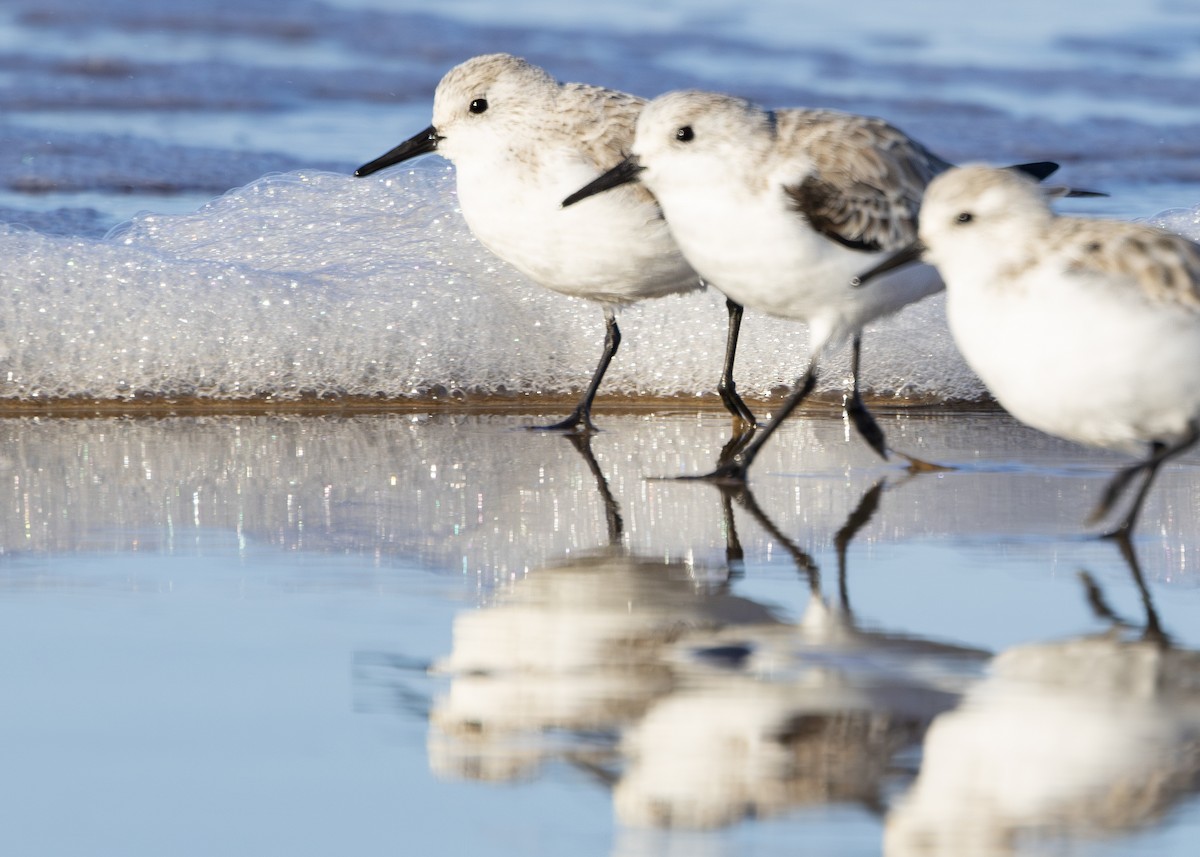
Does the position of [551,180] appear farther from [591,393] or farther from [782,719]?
[782,719]

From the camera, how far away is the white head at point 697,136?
4.34 meters

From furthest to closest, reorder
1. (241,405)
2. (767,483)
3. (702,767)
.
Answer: (241,405) < (767,483) < (702,767)

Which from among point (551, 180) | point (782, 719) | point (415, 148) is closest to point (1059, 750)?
point (782, 719)

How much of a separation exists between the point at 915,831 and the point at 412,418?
10.5ft

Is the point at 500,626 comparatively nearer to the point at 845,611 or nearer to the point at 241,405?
the point at 845,611

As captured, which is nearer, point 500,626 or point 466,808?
point 466,808

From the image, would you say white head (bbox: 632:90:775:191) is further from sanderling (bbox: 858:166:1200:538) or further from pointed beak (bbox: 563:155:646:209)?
sanderling (bbox: 858:166:1200:538)

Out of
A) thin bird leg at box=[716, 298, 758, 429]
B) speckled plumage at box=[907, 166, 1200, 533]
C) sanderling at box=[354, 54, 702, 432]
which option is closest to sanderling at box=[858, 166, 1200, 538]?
speckled plumage at box=[907, 166, 1200, 533]

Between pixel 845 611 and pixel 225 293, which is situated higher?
pixel 225 293

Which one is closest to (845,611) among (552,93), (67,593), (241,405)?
(67,593)

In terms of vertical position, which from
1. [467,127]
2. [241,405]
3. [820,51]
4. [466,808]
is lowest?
[466,808]

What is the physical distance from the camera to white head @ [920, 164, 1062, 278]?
3.51m

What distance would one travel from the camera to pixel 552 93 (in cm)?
506

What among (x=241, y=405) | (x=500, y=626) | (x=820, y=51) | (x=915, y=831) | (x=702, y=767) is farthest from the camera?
(x=820, y=51)
